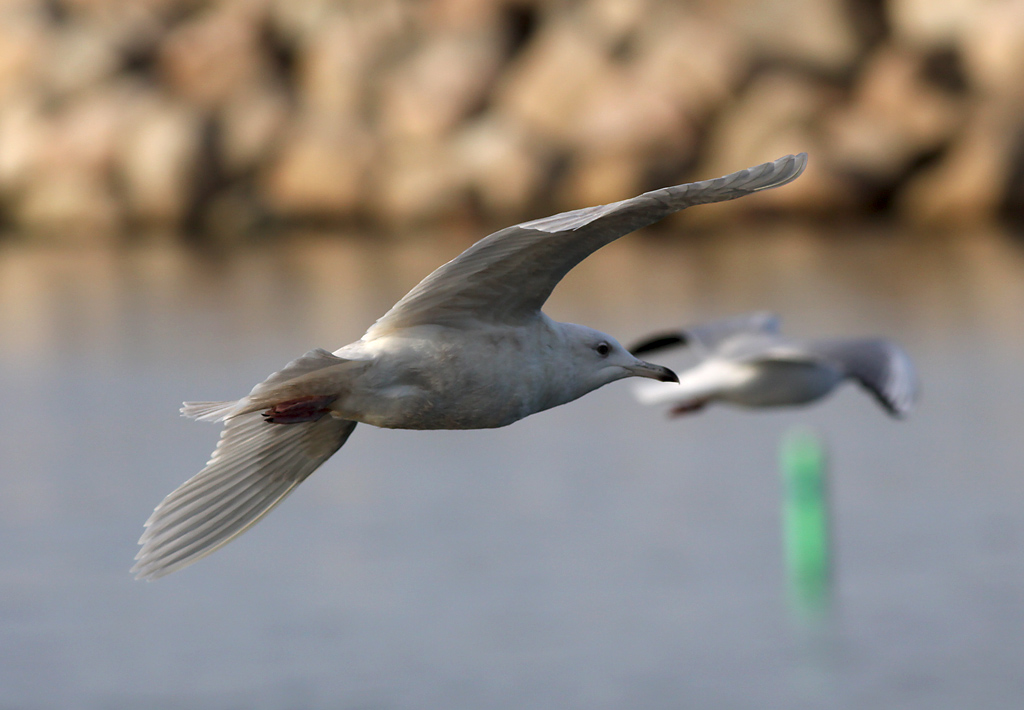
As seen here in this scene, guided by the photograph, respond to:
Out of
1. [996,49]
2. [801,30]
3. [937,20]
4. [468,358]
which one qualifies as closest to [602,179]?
[801,30]

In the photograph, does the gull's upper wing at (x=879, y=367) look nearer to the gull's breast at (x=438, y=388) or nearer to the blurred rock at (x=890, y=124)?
the gull's breast at (x=438, y=388)

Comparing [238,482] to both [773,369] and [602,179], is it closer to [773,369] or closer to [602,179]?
[773,369]

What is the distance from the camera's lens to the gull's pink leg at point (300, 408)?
19.0 ft

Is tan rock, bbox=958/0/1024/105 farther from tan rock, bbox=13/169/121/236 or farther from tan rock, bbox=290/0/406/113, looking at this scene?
tan rock, bbox=13/169/121/236

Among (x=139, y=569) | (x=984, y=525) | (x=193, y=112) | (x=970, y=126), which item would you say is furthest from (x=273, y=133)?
(x=139, y=569)

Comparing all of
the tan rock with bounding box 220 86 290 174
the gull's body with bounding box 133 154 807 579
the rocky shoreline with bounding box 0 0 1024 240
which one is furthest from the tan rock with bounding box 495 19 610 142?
the gull's body with bounding box 133 154 807 579

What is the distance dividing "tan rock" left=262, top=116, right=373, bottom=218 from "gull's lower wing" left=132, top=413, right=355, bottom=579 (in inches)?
1289

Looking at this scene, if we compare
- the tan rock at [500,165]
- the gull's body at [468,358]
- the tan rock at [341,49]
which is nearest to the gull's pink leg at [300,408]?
the gull's body at [468,358]

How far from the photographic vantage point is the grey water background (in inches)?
797

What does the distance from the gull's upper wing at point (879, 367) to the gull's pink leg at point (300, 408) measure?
541 cm

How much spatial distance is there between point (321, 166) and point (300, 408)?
34239mm

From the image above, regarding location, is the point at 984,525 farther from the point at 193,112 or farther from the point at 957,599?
the point at 193,112

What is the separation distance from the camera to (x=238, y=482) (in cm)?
660

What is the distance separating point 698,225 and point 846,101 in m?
9.19
